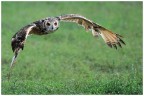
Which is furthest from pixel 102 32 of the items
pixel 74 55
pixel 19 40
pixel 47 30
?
pixel 74 55

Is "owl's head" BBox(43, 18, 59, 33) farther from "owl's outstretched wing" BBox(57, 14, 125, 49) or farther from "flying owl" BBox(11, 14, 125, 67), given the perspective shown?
"owl's outstretched wing" BBox(57, 14, 125, 49)

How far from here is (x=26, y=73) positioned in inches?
574

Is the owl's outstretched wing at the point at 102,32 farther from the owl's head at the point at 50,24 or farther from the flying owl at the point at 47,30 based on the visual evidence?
the owl's head at the point at 50,24

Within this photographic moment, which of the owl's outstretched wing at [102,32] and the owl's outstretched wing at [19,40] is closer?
the owl's outstretched wing at [19,40]

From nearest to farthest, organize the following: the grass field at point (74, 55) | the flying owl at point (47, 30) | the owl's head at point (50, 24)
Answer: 1. the flying owl at point (47, 30)
2. the owl's head at point (50, 24)
3. the grass field at point (74, 55)

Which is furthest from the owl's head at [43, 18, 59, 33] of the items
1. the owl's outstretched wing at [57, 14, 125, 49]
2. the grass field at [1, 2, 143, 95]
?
the grass field at [1, 2, 143, 95]

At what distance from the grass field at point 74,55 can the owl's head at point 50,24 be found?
5.32ft

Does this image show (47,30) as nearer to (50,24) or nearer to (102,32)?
(50,24)

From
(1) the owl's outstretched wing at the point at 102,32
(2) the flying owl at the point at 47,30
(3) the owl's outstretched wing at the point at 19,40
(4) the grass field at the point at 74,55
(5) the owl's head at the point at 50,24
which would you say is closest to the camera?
(3) the owl's outstretched wing at the point at 19,40

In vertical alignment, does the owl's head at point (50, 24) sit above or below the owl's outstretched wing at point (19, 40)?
above

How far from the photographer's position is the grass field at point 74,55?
13.0 m

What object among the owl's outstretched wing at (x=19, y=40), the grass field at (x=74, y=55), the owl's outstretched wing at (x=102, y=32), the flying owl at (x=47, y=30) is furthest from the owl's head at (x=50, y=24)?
the grass field at (x=74, y=55)


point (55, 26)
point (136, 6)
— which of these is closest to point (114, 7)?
point (136, 6)

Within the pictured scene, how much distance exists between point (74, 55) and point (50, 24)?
5.50 meters
